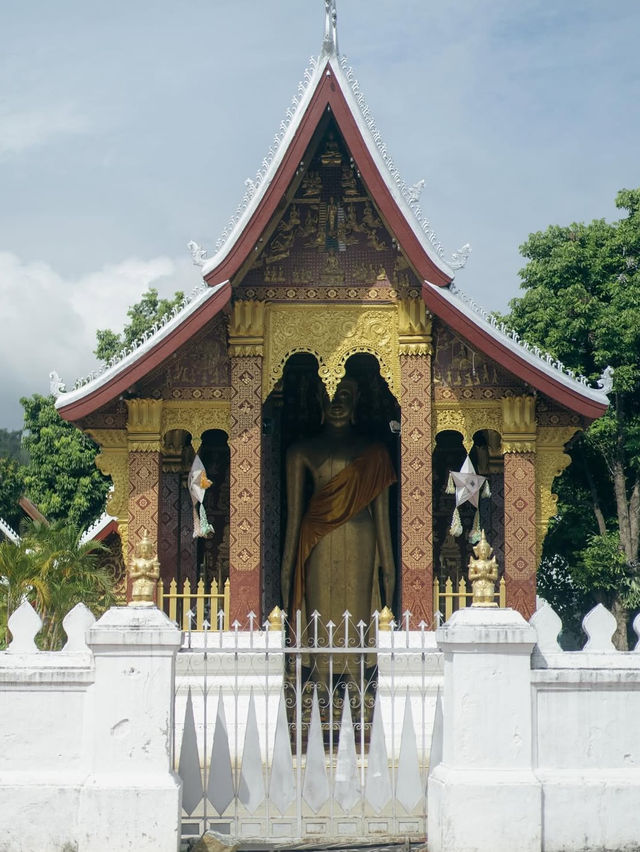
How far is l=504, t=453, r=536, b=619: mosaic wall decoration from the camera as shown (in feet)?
41.0

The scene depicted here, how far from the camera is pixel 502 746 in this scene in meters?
7.24

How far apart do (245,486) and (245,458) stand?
0.30 metres

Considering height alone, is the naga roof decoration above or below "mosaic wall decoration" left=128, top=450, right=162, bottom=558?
above

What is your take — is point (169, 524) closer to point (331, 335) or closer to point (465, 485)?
point (331, 335)

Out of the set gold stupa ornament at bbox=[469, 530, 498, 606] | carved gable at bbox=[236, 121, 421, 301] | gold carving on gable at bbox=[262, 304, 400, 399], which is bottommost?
gold stupa ornament at bbox=[469, 530, 498, 606]

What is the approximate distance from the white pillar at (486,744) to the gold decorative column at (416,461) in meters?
4.85

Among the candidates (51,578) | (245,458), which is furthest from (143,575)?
(51,578)

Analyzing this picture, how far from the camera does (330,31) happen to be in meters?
12.5

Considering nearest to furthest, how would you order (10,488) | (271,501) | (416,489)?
(416,489), (271,501), (10,488)

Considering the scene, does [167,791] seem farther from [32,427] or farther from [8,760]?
[32,427]

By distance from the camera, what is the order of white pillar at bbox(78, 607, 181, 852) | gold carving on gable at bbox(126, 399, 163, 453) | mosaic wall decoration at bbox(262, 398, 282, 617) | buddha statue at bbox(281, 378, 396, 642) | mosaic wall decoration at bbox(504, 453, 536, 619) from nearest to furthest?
white pillar at bbox(78, 607, 181, 852) → mosaic wall decoration at bbox(504, 453, 536, 619) → gold carving on gable at bbox(126, 399, 163, 453) → mosaic wall decoration at bbox(262, 398, 282, 617) → buddha statue at bbox(281, 378, 396, 642)

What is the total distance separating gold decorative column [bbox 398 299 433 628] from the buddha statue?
132cm

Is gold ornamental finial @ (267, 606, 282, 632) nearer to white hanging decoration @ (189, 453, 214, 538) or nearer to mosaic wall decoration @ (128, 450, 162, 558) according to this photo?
white hanging decoration @ (189, 453, 214, 538)

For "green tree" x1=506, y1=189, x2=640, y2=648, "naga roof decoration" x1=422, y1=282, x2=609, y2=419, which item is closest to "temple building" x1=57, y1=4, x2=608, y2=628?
"naga roof decoration" x1=422, y1=282, x2=609, y2=419
